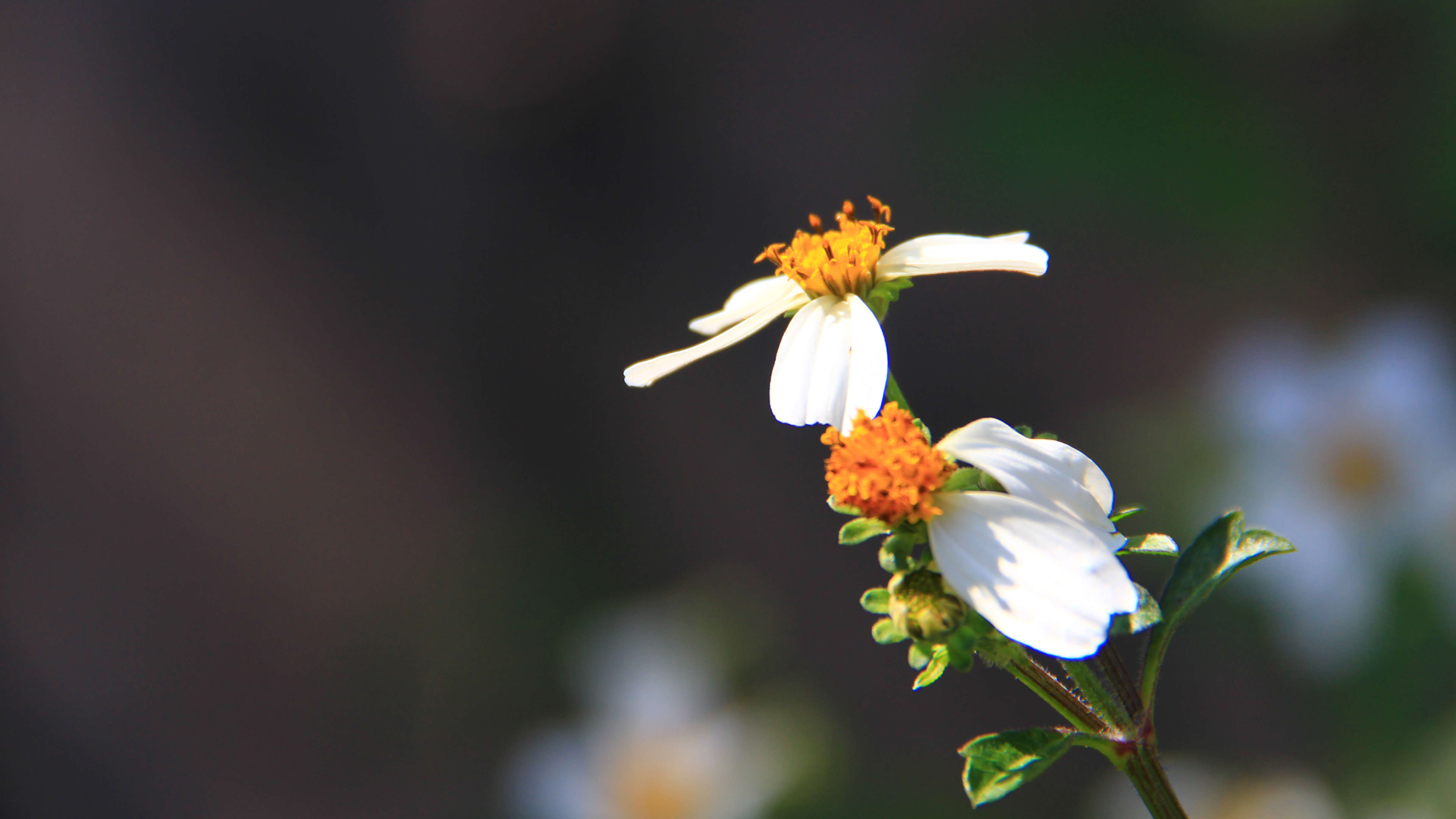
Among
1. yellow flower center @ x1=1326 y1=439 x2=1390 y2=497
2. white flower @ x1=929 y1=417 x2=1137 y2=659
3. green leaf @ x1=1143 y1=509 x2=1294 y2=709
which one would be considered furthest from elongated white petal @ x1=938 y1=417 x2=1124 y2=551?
yellow flower center @ x1=1326 y1=439 x2=1390 y2=497

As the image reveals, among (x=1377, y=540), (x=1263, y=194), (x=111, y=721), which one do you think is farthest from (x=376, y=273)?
(x=1377, y=540)

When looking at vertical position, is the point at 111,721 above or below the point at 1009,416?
above

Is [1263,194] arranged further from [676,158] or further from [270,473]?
[270,473]

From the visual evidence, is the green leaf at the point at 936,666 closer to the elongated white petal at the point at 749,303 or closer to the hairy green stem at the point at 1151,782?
the hairy green stem at the point at 1151,782

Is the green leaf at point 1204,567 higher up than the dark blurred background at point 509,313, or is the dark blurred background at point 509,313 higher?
the dark blurred background at point 509,313

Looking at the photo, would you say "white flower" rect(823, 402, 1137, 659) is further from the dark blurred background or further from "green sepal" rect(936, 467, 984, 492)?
the dark blurred background

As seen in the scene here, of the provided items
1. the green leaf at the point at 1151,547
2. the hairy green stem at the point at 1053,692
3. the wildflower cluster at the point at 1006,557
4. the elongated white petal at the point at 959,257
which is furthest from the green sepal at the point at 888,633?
the elongated white petal at the point at 959,257
